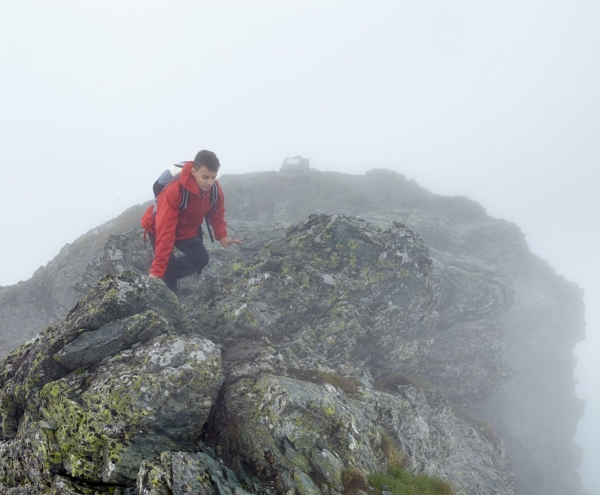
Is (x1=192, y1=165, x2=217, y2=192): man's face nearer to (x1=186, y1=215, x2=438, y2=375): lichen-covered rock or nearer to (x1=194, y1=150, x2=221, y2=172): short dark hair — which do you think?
(x1=194, y1=150, x2=221, y2=172): short dark hair

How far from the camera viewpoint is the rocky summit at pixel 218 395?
7285mm

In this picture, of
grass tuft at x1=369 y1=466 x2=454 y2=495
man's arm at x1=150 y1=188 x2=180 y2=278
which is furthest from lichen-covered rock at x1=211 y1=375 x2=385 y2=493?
man's arm at x1=150 y1=188 x2=180 y2=278

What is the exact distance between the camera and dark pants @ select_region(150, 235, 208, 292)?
13.2 meters

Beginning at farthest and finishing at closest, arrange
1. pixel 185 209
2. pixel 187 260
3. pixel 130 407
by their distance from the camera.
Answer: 1. pixel 187 260
2. pixel 185 209
3. pixel 130 407

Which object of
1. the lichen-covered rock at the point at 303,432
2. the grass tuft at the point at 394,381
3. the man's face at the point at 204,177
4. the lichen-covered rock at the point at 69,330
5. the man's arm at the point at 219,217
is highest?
the man's face at the point at 204,177

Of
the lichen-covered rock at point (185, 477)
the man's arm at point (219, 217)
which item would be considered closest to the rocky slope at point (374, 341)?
the lichen-covered rock at point (185, 477)

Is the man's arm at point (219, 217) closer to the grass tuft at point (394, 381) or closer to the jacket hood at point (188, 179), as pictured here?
the jacket hood at point (188, 179)

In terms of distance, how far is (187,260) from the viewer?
13938 mm

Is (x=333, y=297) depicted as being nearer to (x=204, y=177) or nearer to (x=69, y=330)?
(x=204, y=177)

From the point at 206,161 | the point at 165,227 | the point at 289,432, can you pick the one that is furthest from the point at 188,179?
the point at 289,432

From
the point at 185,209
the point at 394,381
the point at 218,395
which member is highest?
the point at 185,209

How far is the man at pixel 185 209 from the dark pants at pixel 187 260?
4 cm

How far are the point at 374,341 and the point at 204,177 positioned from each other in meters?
11.6

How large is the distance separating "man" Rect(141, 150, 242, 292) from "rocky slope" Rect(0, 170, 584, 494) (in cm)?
284
